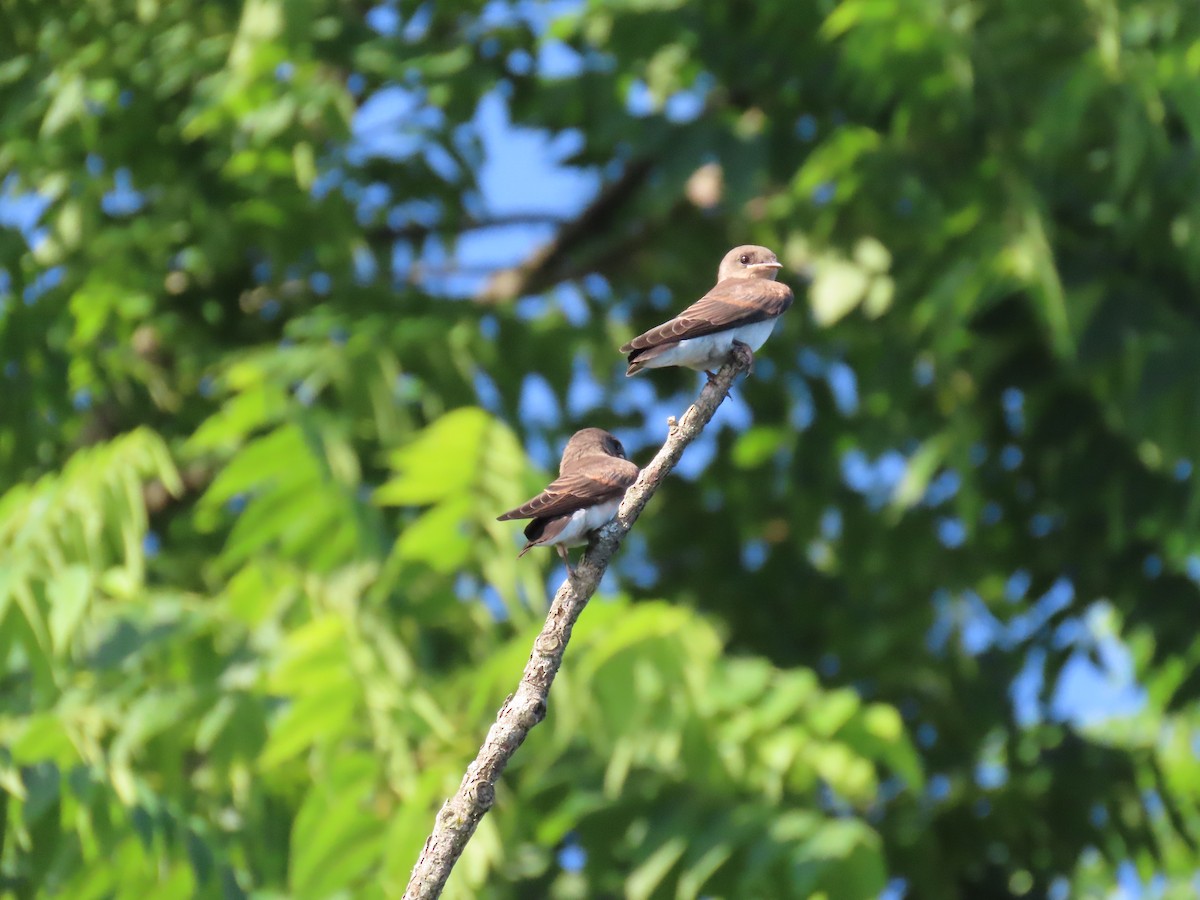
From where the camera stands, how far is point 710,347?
108 inches

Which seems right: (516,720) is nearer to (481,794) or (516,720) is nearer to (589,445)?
(481,794)

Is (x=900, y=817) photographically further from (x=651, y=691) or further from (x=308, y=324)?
(x=308, y=324)

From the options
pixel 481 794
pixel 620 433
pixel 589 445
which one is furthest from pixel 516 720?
pixel 620 433

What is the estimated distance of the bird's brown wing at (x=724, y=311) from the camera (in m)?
2.63

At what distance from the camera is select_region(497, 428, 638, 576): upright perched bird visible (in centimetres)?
257

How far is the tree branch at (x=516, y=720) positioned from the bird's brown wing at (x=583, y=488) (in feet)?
0.85

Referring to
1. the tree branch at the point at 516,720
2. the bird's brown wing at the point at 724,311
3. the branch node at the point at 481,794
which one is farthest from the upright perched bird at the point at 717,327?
the branch node at the point at 481,794

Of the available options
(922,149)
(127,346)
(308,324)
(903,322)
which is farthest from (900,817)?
(127,346)

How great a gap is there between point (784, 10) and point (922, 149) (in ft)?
3.55

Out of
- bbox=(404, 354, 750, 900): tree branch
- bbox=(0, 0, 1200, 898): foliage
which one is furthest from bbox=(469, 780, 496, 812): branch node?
bbox=(0, 0, 1200, 898): foliage

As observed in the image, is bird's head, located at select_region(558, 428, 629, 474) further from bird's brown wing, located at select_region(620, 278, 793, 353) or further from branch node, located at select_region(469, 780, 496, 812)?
branch node, located at select_region(469, 780, 496, 812)

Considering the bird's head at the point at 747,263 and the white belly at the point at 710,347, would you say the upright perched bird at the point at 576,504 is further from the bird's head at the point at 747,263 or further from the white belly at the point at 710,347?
the bird's head at the point at 747,263

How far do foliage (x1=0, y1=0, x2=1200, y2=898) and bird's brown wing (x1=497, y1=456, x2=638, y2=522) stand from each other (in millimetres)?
2570

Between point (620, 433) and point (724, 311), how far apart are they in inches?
262
